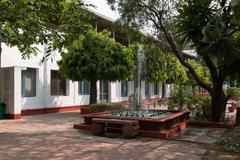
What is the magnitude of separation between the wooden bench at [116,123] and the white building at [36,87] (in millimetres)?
3680

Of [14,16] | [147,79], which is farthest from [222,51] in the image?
[147,79]

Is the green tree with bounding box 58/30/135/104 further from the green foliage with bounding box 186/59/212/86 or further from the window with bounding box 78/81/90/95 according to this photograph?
the green foliage with bounding box 186/59/212/86

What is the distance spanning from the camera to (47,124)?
539 inches

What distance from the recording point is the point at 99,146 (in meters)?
9.16

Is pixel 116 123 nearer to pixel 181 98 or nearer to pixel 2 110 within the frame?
pixel 181 98

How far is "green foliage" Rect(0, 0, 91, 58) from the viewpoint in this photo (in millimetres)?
5813

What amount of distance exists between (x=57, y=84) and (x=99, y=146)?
11432 millimetres

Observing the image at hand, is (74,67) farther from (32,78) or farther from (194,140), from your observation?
(194,140)

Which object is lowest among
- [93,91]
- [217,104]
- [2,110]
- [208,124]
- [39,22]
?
[208,124]

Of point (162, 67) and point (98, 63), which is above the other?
point (162, 67)

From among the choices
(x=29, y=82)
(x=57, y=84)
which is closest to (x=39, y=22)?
(x=29, y=82)

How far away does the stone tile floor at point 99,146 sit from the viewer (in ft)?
26.4

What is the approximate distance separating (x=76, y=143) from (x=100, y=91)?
15.1m

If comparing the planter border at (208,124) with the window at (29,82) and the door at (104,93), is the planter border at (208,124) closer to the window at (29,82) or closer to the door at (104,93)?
the window at (29,82)
